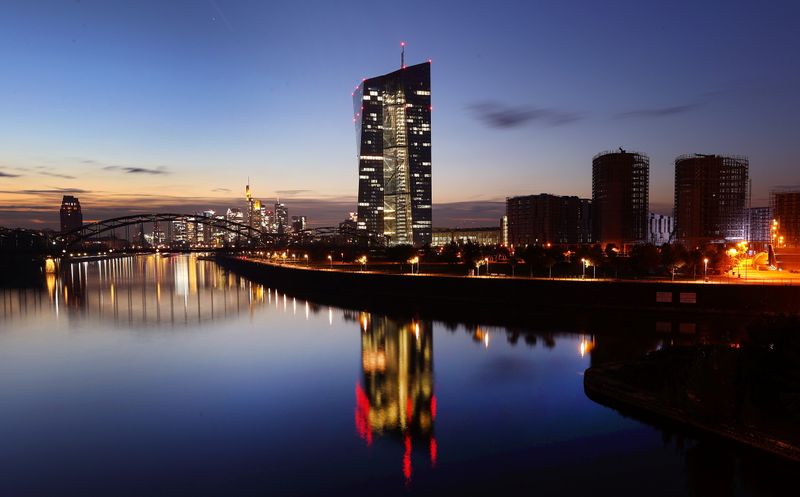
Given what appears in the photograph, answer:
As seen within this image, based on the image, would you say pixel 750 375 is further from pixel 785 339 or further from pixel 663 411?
pixel 663 411

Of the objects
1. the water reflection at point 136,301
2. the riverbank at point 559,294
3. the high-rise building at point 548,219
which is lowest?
the water reflection at point 136,301

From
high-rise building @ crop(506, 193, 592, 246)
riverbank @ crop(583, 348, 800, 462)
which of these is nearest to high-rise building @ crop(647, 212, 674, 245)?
high-rise building @ crop(506, 193, 592, 246)

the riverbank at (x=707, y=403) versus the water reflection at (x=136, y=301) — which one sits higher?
the riverbank at (x=707, y=403)

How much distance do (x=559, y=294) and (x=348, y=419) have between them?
25398 mm

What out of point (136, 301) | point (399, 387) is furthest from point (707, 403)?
point (136, 301)

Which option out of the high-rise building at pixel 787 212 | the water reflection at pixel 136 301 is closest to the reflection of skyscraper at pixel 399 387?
the water reflection at pixel 136 301

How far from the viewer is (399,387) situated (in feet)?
66.8

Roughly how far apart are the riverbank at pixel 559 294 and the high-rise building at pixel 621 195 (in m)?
88.8

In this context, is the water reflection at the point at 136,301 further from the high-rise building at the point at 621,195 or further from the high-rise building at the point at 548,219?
the high-rise building at the point at 548,219

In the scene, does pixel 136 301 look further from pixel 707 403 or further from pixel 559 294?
pixel 707 403

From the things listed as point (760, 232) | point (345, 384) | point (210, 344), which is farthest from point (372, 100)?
point (345, 384)

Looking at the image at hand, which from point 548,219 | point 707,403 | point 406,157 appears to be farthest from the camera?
point 548,219

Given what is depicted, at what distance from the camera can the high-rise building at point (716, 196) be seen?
331 feet

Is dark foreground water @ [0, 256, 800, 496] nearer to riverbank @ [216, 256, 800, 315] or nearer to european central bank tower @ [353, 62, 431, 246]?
riverbank @ [216, 256, 800, 315]
